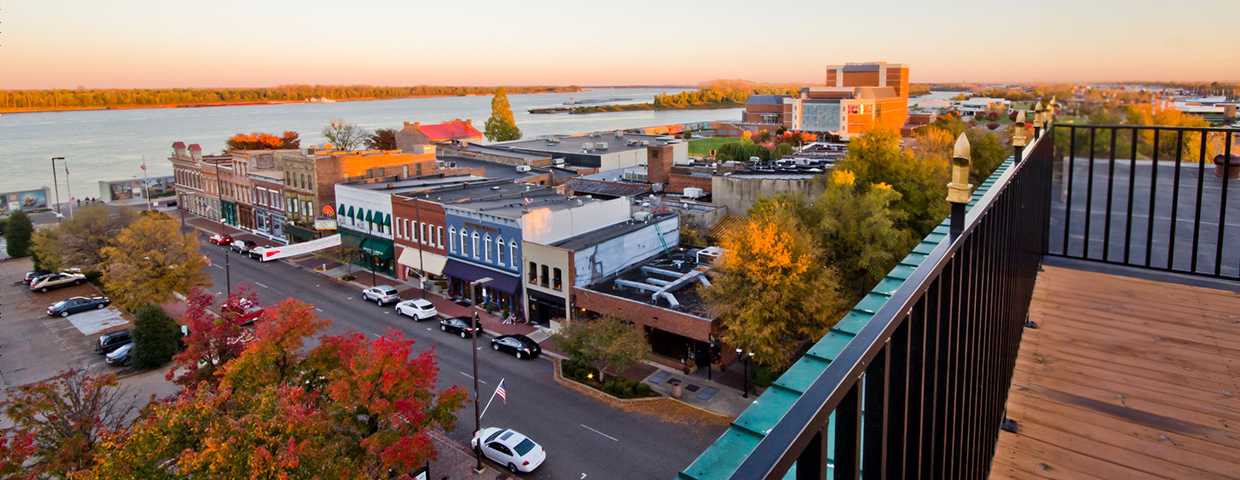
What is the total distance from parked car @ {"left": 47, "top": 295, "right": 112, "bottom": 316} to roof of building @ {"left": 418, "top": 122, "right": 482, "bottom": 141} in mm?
48082

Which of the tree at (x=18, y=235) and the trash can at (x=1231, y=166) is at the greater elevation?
the trash can at (x=1231, y=166)

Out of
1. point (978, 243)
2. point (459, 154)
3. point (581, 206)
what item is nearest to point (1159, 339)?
point (978, 243)

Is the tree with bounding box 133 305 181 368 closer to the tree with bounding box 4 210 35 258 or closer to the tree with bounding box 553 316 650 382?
the tree with bounding box 553 316 650 382

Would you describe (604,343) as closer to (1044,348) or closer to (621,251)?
(621,251)

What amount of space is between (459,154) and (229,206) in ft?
62.1

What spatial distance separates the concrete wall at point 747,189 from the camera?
117ft

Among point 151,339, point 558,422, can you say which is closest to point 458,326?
point 558,422

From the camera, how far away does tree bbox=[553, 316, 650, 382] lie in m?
21.4

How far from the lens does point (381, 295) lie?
32.6 metres

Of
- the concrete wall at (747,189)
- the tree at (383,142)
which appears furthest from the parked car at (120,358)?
Answer: the tree at (383,142)

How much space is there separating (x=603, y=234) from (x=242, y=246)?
29173 millimetres

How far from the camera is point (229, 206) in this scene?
5597 centimetres

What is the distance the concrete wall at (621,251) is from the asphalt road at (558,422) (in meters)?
4.48

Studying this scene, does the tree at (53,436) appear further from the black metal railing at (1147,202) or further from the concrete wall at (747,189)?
the concrete wall at (747,189)
